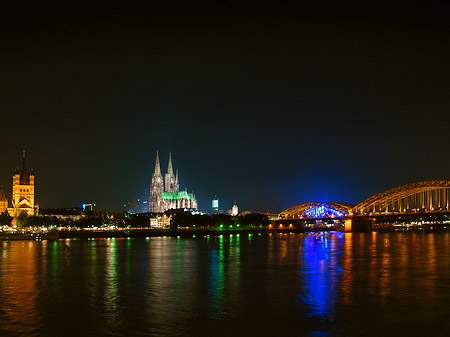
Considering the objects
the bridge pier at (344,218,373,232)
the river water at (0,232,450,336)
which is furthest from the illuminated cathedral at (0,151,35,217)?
the river water at (0,232,450,336)

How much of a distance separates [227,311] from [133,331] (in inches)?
189

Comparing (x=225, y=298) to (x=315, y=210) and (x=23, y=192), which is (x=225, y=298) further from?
(x=315, y=210)

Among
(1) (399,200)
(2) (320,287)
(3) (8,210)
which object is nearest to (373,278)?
(2) (320,287)

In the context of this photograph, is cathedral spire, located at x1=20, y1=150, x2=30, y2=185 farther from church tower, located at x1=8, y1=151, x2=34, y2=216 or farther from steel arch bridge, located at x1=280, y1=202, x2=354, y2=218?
steel arch bridge, located at x1=280, y1=202, x2=354, y2=218

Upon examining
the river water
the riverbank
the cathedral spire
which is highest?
the cathedral spire

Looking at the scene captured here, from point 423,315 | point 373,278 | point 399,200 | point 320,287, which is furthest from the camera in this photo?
point 399,200

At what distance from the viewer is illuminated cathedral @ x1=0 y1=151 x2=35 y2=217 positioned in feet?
417

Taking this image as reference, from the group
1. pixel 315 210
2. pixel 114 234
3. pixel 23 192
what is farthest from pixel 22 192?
pixel 315 210

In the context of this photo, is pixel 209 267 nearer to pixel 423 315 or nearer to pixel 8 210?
pixel 423 315

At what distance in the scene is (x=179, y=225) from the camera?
122062 millimetres

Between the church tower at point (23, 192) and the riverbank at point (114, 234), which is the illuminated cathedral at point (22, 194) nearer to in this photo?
the church tower at point (23, 192)

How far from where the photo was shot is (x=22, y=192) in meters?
129

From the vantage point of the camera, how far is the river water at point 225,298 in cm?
1906

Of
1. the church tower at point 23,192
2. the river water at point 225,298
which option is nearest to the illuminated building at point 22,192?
the church tower at point 23,192
